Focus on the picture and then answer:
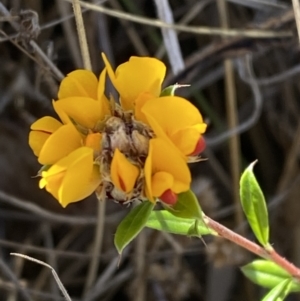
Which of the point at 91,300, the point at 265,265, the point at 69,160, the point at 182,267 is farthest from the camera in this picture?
the point at 182,267

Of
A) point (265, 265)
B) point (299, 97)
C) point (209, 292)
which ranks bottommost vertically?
point (209, 292)

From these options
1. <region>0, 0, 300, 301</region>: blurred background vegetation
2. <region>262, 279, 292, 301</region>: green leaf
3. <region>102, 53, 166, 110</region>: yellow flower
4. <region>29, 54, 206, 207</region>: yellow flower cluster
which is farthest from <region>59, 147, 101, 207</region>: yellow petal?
<region>0, 0, 300, 301</region>: blurred background vegetation

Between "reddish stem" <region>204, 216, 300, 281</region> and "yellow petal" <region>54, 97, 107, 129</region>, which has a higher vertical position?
"yellow petal" <region>54, 97, 107, 129</region>

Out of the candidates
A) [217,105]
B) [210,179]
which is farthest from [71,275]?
[217,105]

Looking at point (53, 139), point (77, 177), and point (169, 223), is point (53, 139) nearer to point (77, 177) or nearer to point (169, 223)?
point (77, 177)

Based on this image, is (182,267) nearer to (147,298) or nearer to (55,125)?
(147,298)

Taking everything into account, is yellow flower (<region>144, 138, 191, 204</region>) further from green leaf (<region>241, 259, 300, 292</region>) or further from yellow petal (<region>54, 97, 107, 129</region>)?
green leaf (<region>241, 259, 300, 292</region>)

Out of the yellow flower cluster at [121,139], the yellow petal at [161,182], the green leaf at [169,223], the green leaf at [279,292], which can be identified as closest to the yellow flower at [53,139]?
the yellow flower cluster at [121,139]
